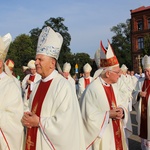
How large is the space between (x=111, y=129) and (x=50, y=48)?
1.78 m

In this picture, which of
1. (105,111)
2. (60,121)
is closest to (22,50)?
(105,111)

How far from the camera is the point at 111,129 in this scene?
15.7 ft

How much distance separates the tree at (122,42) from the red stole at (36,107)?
63282 millimetres

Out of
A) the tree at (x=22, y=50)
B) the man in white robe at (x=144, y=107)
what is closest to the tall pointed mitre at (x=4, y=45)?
the man in white robe at (x=144, y=107)

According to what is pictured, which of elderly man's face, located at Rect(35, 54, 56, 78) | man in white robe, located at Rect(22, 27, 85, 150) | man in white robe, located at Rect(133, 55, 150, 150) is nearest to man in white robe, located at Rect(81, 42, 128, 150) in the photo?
man in white robe, located at Rect(22, 27, 85, 150)

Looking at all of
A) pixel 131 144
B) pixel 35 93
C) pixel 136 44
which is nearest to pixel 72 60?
pixel 136 44

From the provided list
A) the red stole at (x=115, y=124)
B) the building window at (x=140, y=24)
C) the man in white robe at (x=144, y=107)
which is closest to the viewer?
the red stole at (x=115, y=124)

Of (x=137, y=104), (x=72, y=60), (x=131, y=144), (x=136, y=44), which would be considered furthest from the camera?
(x=72, y=60)

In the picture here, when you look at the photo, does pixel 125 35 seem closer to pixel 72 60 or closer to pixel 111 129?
pixel 72 60

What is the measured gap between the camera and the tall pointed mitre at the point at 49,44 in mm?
3893

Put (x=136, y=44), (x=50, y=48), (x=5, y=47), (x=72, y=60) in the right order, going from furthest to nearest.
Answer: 1. (x=72, y=60)
2. (x=136, y=44)
3. (x=5, y=47)
4. (x=50, y=48)

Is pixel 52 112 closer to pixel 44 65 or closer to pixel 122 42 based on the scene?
pixel 44 65

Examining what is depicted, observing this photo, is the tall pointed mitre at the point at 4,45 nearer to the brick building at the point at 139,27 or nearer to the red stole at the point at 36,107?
the red stole at the point at 36,107

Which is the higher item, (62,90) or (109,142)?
(62,90)
